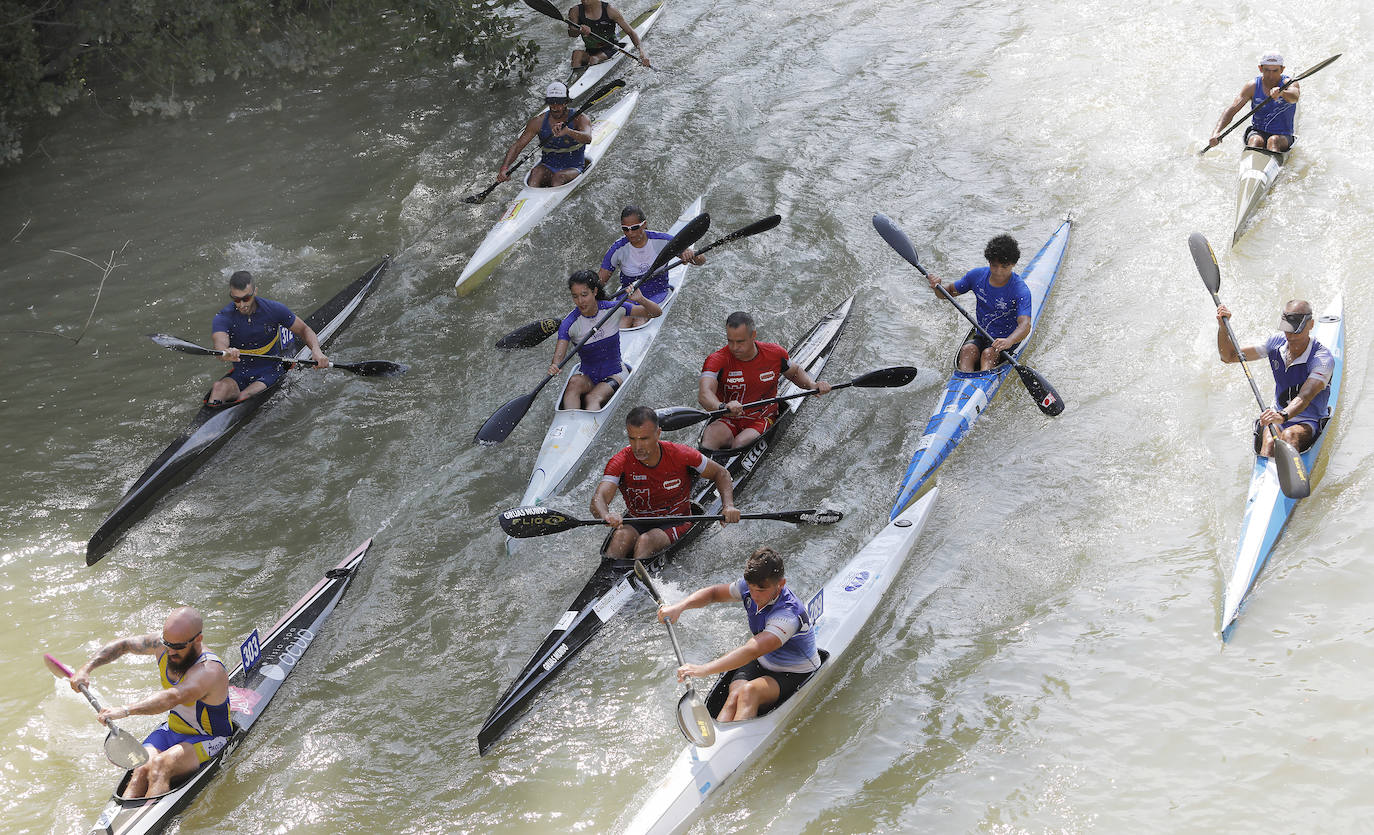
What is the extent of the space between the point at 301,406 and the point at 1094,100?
8.94m

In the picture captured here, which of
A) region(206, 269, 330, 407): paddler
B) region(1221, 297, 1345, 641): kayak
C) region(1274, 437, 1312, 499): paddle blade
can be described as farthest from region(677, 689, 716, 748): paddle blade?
region(206, 269, 330, 407): paddler

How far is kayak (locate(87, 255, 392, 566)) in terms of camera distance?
7.01 metres

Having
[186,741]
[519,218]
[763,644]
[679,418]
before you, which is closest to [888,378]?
[679,418]

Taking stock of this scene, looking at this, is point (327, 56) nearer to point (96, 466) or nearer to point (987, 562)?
point (96, 466)

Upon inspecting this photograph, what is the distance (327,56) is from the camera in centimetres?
1303

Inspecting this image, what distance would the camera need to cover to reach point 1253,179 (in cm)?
912

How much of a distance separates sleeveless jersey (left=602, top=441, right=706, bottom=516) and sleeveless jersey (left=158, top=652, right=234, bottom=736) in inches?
94.2

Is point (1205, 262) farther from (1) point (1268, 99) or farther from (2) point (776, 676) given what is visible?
(2) point (776, 676)

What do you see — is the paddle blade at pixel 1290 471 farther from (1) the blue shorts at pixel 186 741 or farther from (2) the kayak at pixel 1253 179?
(1) the blue shorts at pixel 186 741

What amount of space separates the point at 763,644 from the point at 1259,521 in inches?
124

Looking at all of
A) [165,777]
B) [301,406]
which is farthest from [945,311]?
[165,777]

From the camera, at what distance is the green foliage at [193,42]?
1071 cm

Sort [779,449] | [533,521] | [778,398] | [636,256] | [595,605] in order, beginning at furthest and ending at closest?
[636,256], [779,449], [778,398], [533,521], [595,605]

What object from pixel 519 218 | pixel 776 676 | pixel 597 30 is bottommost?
pixel 776 676
